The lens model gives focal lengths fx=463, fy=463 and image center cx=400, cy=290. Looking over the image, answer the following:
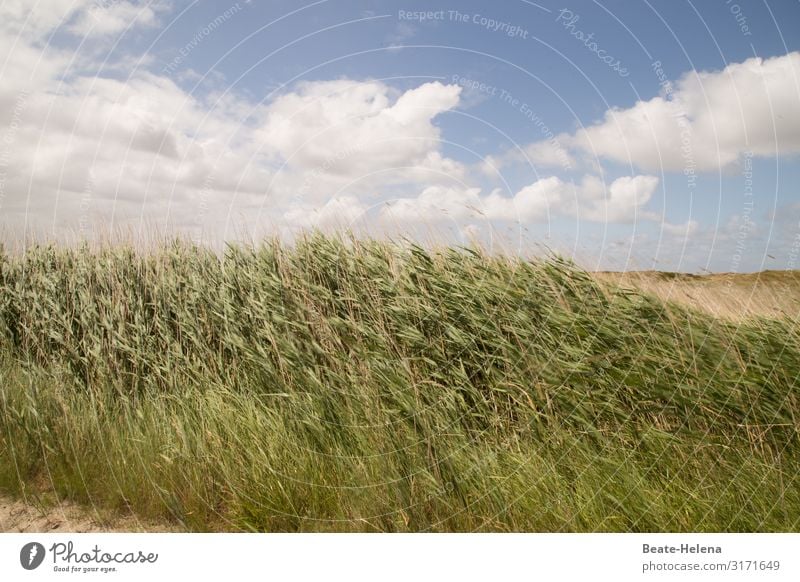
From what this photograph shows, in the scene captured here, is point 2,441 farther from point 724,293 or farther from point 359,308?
point 724,293

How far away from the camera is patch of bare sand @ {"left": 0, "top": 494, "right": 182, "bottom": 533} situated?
175 inches

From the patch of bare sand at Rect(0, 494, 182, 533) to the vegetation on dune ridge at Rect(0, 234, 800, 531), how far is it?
13 centimetres

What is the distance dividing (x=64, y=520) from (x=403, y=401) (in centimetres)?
359

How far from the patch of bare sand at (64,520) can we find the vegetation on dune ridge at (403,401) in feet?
0.42

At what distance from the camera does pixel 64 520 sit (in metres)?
4.61

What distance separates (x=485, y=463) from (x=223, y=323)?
4.93 meters

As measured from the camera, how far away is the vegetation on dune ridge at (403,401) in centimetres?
430
